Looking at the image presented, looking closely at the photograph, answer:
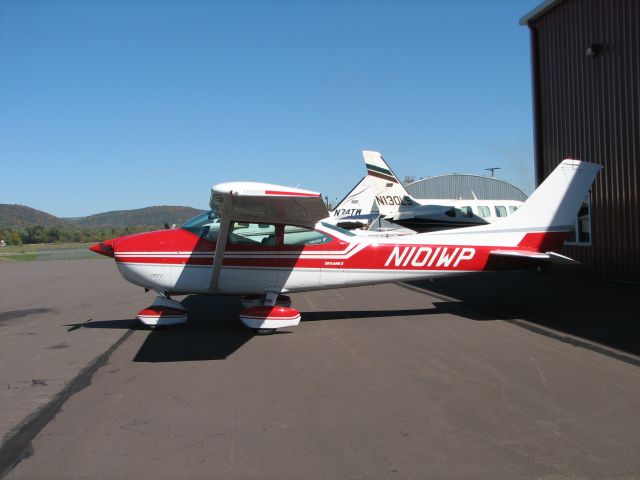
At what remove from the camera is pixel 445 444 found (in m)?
3.58

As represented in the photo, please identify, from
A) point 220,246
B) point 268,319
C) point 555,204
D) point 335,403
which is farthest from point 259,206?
point 555,204

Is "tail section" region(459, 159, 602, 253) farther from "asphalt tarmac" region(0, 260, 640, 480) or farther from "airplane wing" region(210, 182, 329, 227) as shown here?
"airplane wing" region(210, 182, 329, 227)

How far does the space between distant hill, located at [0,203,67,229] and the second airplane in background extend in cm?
13424

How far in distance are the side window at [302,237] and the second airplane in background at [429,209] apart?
12867mm

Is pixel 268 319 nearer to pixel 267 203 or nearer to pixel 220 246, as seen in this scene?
pixel 220 246

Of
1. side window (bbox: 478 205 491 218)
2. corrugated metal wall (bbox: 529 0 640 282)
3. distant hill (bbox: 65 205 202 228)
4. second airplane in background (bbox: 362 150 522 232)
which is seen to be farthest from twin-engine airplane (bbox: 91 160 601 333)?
distant hill (bbox: 65 205 202 228)

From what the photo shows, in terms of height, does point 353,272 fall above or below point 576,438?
above

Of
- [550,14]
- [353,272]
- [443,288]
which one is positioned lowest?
[443,288]

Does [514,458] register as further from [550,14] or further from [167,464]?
[550,14]

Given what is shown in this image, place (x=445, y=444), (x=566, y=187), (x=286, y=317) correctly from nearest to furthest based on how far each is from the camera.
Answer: (x=445, y=444), (x=286, y=317), (x=566, y=187)

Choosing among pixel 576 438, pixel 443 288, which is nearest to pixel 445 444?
pixel 576 438

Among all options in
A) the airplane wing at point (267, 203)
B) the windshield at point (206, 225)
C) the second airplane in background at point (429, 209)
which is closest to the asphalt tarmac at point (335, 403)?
the windshield at point (206, 225)

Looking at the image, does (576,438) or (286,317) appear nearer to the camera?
(576,438)

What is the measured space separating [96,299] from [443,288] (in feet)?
28.3
